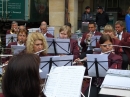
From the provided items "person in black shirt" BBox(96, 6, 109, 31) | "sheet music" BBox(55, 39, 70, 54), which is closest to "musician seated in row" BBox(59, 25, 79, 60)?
"sheet music" BBox(55, 39, 70, 54)

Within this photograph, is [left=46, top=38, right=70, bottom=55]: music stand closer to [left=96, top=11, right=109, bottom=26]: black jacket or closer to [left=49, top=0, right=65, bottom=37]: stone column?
[left=96, top=11, right=109, bottom=26]: black jacket

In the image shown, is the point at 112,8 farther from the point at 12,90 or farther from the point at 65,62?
the point at 12,90

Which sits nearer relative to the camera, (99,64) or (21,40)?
(99,64)

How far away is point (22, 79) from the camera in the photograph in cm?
193

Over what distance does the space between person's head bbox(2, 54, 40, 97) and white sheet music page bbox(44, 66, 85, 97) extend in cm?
204

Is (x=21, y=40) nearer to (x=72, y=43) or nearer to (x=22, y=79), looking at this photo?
(x=72, y=43)

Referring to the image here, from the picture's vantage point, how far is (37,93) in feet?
6.44

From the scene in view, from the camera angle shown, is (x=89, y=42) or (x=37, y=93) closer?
(x=37, y=93)

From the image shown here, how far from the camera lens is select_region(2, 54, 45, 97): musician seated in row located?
1922 millimetres

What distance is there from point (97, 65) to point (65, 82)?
1.06 meters

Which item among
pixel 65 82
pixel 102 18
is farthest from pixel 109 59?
pixel 102 18

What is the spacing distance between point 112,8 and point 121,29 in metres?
7.22

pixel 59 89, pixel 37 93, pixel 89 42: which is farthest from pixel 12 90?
pixel 89 42

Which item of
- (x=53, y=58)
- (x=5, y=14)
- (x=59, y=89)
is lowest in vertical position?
(x=59, y=89)
